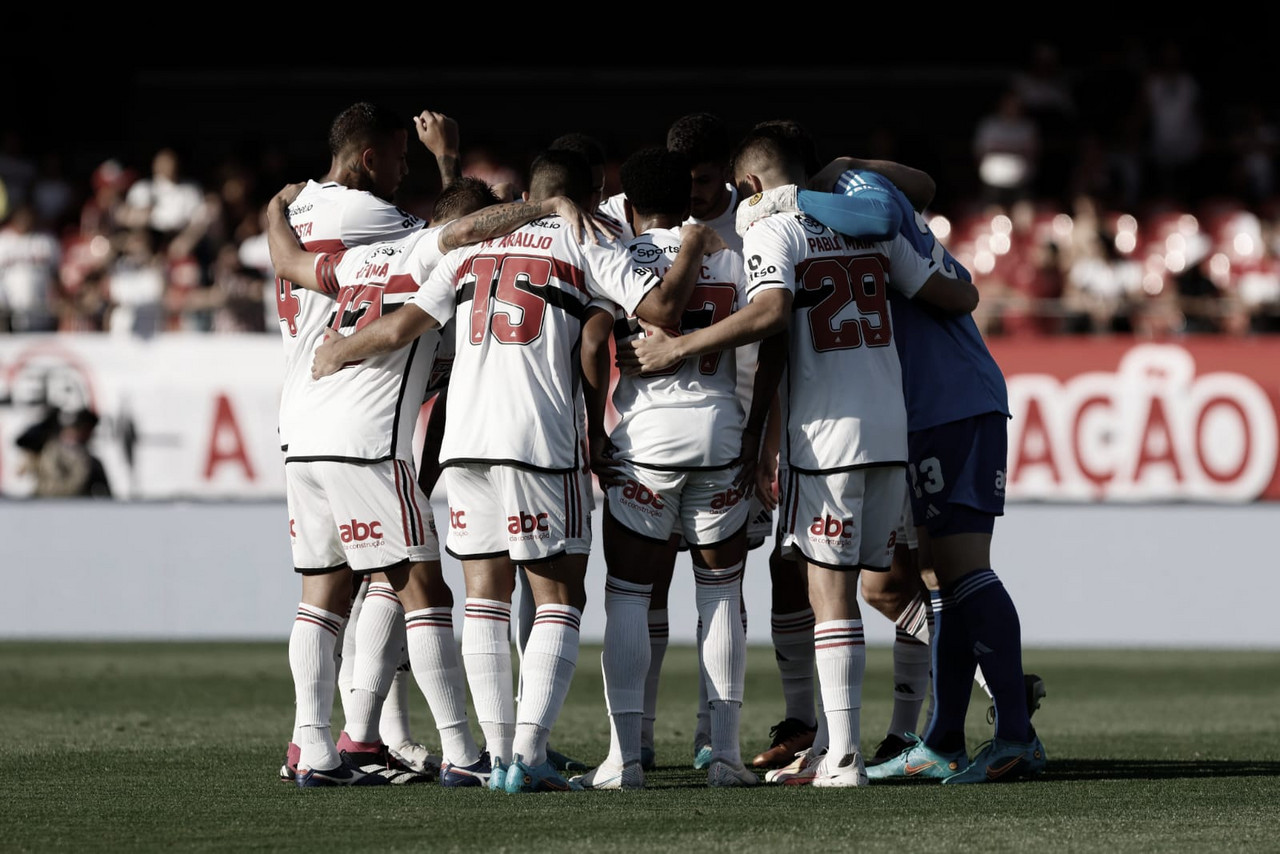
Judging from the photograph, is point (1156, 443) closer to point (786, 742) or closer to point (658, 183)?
point (786, 742)

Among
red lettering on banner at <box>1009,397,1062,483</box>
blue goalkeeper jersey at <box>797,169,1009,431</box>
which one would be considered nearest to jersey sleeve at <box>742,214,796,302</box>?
blue goalkeeper jersey at <box>797,169,1009,431</box>

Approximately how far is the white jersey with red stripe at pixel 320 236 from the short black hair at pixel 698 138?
107 cm

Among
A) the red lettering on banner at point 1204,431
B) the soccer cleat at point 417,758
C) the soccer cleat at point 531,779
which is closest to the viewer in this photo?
the soccer cleat at point 531,779

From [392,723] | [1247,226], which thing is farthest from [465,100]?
[392,723]

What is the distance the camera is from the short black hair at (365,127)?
6742 mm

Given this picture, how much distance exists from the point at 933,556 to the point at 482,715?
5.90 feet

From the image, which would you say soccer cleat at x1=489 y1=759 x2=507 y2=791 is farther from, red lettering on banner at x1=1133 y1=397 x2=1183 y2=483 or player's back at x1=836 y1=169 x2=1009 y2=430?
red lettering on banner at x1=1133 y1=397 x2=1183 y2=483

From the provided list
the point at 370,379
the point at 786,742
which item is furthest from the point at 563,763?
the point at 370,379

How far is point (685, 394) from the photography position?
245 inches

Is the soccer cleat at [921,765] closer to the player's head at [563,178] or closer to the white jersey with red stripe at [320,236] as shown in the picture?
the player's head at [563,178]

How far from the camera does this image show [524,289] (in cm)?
612

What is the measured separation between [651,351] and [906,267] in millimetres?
1047

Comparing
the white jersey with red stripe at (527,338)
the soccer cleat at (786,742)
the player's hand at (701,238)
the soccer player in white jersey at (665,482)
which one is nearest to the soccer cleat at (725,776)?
the soccer player in white jersey at (665,482)

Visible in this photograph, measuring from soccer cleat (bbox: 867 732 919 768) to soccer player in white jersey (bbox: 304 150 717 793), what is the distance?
156cm
